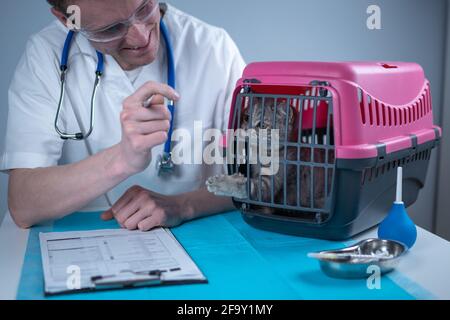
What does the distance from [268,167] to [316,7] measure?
109 cm

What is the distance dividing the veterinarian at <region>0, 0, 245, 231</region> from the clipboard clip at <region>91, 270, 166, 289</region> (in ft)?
0.83

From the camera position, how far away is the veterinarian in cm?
101

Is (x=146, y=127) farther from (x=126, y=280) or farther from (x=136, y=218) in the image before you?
(x=126, y=280)

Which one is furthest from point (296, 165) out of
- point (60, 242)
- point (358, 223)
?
point (60, 242)

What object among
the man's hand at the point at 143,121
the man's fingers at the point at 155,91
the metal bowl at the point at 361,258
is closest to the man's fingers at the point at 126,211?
the man's hand at the point at 143,121

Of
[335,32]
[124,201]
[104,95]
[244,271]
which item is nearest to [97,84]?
[104,95]

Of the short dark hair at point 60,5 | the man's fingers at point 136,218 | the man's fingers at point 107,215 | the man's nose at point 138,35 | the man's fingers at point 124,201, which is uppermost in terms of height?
the short dark hair at point 60,5

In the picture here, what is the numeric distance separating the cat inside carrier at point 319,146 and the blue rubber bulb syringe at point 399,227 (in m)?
0.04

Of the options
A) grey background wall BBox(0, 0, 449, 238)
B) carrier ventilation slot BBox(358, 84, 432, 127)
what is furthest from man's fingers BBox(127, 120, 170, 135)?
grey background wall BBox(0, 0, 449, 238)

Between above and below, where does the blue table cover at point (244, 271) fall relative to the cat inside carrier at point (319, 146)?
Result: below

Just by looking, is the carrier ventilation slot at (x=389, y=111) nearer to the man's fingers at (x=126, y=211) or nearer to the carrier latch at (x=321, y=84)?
the carrier latch at (x=321, y=84)

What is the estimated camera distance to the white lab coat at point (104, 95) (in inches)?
45.3

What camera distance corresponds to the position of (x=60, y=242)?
3.13 ft

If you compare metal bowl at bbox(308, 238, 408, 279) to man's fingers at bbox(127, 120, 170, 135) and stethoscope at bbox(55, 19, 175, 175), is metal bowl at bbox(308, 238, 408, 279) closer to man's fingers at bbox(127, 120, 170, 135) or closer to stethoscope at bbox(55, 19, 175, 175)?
man's fingers at bbox(127, 120, 170, 135)
